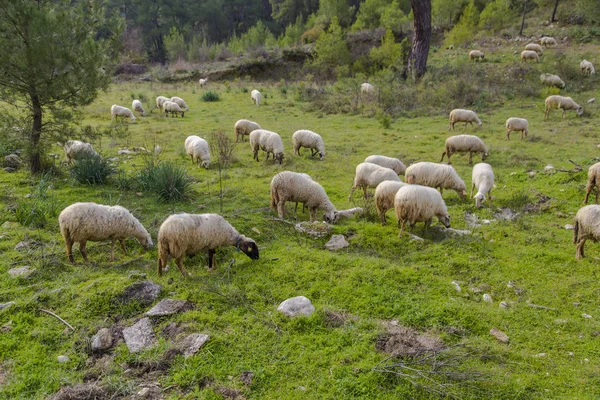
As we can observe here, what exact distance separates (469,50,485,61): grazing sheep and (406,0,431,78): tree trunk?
564cm

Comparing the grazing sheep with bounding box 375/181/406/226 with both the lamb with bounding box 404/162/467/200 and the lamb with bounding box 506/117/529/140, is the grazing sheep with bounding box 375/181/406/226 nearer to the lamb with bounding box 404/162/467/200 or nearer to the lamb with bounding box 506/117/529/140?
the lamb with bounding box 404/162/467/200

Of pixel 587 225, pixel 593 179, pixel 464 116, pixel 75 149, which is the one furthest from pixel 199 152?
pixel 464 116

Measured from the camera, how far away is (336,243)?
7.43 meters

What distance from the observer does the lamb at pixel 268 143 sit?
12758 millimetres

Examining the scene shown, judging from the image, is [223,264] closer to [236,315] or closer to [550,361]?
[236,315]

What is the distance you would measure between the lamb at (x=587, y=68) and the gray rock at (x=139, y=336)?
87.3 ft

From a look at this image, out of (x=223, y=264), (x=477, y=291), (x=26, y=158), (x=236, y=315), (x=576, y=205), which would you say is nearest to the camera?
(x=236, y=315)

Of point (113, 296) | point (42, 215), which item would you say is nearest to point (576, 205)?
point (113, 296)

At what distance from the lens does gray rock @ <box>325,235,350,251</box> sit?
7328mm

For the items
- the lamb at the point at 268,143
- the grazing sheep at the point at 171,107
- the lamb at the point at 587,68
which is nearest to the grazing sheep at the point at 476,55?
the lamb at the point at 587,68

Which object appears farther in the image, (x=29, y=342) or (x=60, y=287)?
(x=60, y=287)

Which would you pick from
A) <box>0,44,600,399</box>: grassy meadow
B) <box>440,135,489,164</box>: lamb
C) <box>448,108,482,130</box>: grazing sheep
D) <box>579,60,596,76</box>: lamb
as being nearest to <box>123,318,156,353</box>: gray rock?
<box>0,44,600,399</box>: grassy meadow

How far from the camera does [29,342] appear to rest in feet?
15.1

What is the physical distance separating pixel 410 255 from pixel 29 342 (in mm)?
5927
